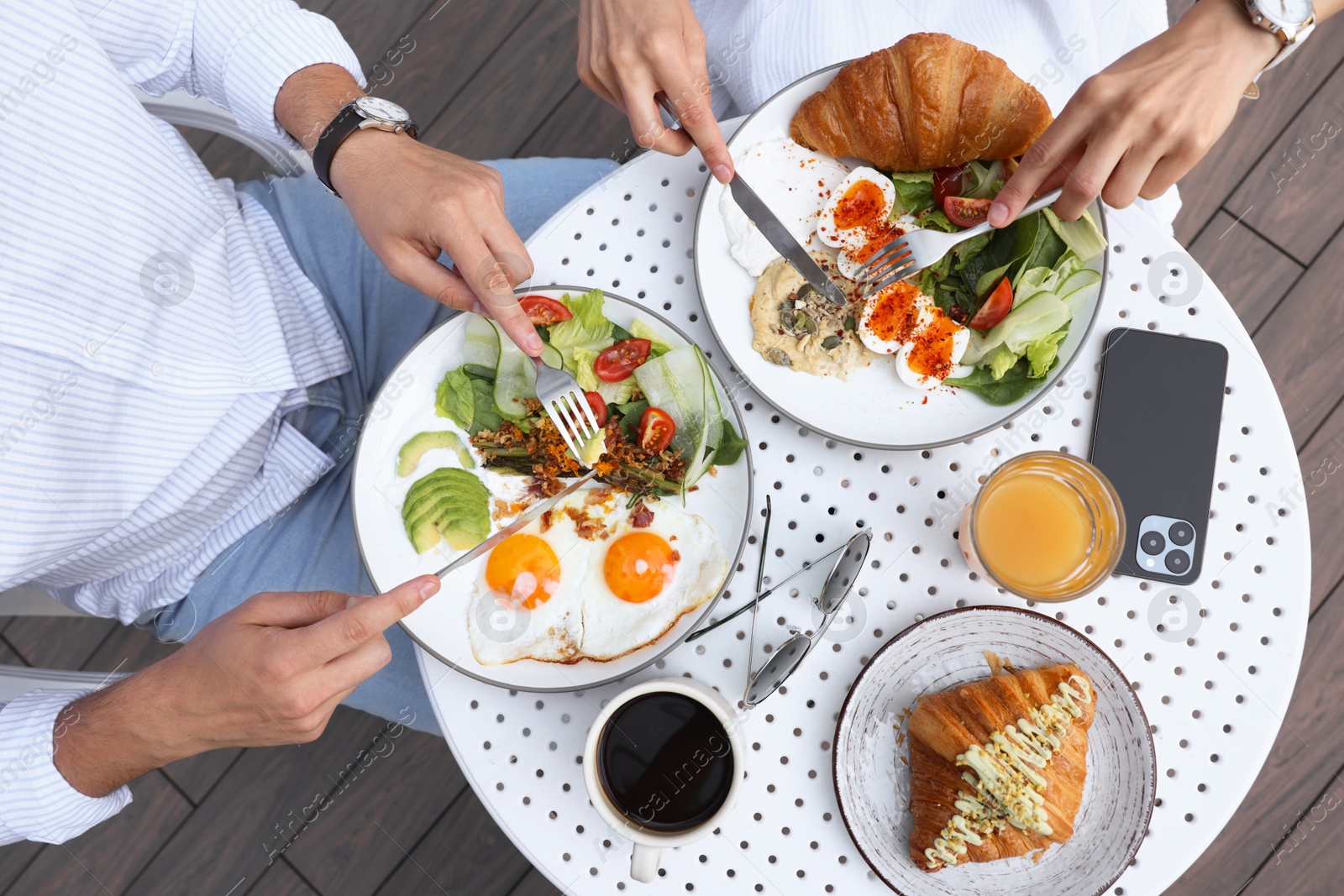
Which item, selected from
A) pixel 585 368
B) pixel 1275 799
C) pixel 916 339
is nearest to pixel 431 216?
pixel 585 368

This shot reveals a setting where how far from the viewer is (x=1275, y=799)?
2.14 meters

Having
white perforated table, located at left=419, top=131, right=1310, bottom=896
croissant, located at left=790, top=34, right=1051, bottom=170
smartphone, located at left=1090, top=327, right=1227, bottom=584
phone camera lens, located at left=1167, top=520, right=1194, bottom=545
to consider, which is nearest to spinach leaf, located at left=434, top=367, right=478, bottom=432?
white perforated table, located at left=419, top=131, right=1310, bottom=896

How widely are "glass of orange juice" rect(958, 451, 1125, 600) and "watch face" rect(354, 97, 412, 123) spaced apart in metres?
1.11

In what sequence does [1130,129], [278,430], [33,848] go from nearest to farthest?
[1130,129] → [278,430] → [33,848]

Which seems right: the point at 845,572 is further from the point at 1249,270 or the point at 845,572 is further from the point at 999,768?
the point at 1249,270

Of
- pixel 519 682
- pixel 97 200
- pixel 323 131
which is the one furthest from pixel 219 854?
pixel 323 131

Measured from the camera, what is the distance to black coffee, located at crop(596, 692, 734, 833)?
1168 mm

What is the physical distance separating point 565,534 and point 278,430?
0.61 m

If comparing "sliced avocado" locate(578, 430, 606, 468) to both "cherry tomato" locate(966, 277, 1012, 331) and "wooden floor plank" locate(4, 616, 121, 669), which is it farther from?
"wooden floor plank" locate(4, 616, 121, 669)

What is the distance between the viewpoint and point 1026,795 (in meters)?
1.15

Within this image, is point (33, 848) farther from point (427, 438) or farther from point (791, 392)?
point (791, 392)

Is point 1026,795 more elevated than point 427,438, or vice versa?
point 1026,795

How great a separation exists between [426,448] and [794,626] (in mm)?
662

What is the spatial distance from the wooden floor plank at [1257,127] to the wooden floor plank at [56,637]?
11.5 feet
